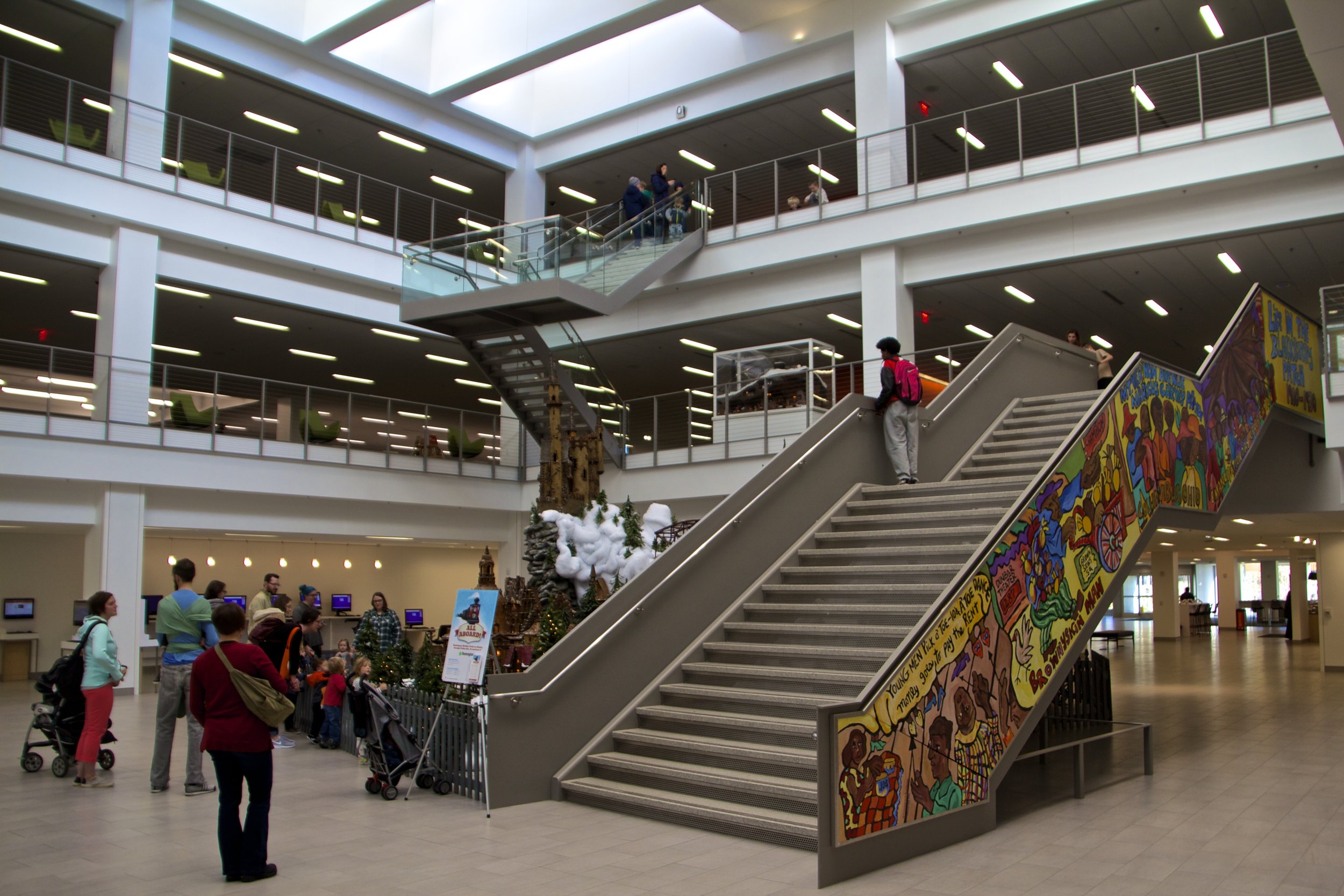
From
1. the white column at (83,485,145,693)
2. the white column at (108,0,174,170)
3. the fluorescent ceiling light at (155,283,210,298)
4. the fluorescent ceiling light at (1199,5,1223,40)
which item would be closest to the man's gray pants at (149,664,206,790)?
the white column at (83,485,145,693)

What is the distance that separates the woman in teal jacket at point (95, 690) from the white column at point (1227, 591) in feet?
115

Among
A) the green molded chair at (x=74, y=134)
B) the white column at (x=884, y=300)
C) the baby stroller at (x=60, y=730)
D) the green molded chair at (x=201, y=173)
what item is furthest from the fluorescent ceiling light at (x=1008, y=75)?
the baby stroller at (x=60, y=730)

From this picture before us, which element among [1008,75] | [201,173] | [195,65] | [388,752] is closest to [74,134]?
[201,173]

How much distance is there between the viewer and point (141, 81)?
62.6ft

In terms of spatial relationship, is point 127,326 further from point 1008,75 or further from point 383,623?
point 1008,75

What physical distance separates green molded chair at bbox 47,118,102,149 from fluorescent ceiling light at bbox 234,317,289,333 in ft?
19.5

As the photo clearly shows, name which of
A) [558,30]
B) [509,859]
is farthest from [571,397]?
[509,859]

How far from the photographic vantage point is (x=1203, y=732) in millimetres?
11688

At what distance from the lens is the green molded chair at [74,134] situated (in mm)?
17344

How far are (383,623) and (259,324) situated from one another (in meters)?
13.6

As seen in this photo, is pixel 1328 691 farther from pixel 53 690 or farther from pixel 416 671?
pixel 53 690

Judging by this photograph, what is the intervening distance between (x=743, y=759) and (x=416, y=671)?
432 cm

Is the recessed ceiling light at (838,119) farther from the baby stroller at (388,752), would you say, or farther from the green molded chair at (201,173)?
the baby stroller at (388,752)

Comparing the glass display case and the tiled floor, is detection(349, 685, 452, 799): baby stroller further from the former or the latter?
the glass display case
